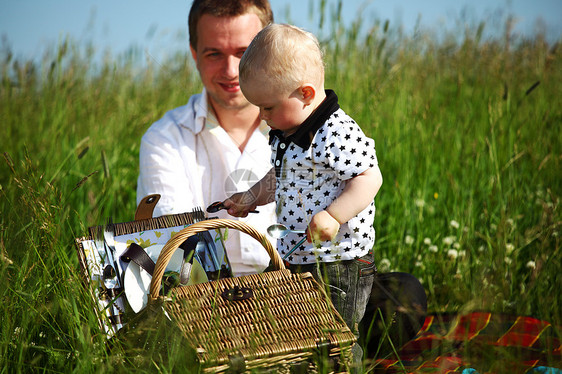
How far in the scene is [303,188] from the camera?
2.04 m

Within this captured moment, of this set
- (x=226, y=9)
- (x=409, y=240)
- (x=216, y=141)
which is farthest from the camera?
(x=409, y=240)

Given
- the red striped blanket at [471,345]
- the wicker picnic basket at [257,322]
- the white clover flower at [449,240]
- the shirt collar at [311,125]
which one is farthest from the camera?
the white clover flower at [449,240]

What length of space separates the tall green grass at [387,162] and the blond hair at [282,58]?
30.4 inches

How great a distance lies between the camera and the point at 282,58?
1.90 meters

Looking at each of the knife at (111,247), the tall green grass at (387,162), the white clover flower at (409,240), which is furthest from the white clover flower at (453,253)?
the knife at (111,247)

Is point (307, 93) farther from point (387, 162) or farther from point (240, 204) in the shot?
point (387, 162)

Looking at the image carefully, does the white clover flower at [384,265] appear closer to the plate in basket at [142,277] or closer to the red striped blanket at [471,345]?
the red striped blanket at [471,345]

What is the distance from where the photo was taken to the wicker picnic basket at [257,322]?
154 cm

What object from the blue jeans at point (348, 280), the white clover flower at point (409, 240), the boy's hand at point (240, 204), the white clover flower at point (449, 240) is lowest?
the white clover flower at point (409, 240)

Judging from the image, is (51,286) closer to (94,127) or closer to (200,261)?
(200,261)

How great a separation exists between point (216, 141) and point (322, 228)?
4.08 ft

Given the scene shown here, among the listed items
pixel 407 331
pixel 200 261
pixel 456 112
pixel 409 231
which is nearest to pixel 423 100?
pixel 456 112

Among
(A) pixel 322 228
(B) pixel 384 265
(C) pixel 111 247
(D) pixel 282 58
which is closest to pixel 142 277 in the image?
(C) pixel 111 247

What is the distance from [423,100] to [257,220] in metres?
2.10
